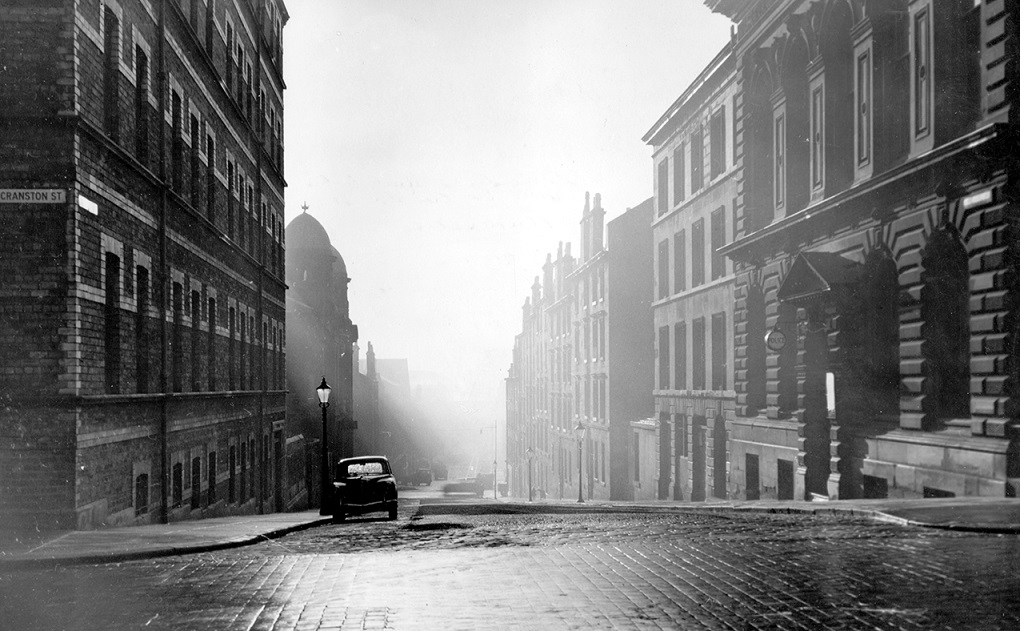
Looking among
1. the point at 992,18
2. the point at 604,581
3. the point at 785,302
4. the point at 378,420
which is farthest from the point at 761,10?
the point at 378,420

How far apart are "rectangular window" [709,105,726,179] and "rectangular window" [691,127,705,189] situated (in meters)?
0.95

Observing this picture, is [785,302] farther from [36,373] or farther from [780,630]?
[780,630]

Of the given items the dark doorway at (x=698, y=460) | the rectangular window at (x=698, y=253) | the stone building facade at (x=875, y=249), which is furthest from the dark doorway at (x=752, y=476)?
the rectangular window at (x=698, y=253)

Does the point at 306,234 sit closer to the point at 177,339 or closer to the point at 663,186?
the point at 663,186

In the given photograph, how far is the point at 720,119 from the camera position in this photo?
34344 mm

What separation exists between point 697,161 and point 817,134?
11314 mm

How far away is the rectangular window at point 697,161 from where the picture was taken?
36094mm

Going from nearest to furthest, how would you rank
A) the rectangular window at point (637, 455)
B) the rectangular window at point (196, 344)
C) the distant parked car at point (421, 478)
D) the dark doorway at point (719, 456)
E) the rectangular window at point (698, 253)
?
the rectangular window at point (196, 344) < the dark doorway at point (719, 456) < the rectangular window at point (698, 253) < the rectangular window at point (637, 455) < the distant parked car at point (421, 478)

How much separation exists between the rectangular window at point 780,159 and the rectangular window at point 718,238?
5609 millimetres

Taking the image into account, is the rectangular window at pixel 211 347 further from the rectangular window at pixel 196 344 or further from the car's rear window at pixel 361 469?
the car's rear window at pixel 361 469

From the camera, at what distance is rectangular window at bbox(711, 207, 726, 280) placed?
34.1 m

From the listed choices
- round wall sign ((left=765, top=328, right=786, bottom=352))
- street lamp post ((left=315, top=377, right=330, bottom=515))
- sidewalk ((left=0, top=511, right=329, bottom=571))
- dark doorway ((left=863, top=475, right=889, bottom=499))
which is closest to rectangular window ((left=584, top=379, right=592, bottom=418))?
round wall sign ((left=765, top=328, right=786, bottom=352))

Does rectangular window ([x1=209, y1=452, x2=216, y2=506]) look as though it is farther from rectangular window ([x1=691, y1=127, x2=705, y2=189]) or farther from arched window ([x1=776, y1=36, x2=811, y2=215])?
rectangular window ([x1=691, y1=127, x2=705, y2=189])

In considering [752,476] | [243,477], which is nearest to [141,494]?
[243,477]
